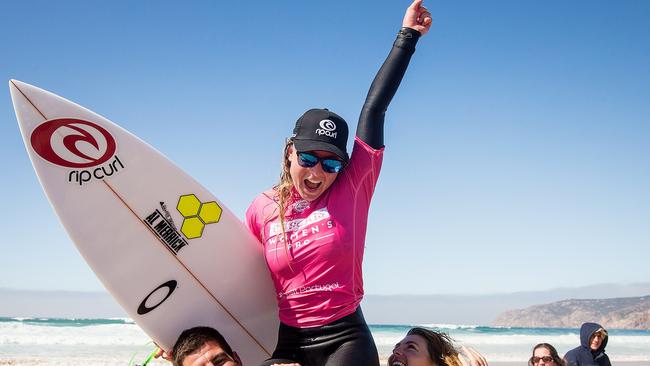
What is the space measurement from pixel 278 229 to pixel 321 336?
539 mm

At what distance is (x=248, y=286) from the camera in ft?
11.3

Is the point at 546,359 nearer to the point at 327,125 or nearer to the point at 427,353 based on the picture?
the point at 427,353

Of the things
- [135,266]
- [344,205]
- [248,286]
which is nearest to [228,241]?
[248,286]

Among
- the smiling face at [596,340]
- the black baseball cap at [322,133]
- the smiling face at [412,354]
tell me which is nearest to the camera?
the black baseball cap at [322,133]

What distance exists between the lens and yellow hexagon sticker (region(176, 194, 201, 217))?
3613 millimetres

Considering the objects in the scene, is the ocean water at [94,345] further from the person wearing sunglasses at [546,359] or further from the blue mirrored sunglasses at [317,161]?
the blue mirrored sunglasses at [317,161]

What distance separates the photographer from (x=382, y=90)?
2859 mm

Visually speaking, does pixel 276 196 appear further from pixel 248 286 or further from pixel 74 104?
pixel 74 104

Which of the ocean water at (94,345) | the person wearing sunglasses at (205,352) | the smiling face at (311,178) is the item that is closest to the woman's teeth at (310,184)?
the smiling face at (311,178)

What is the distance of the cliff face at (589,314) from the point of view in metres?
45.7

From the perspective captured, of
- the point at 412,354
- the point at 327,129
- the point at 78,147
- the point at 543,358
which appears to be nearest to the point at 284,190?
the point at 327,129

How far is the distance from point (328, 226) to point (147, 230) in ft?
4.30

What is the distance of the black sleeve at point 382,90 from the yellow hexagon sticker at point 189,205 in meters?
1.26

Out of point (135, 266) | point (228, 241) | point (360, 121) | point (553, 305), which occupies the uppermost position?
point (360, 121)
